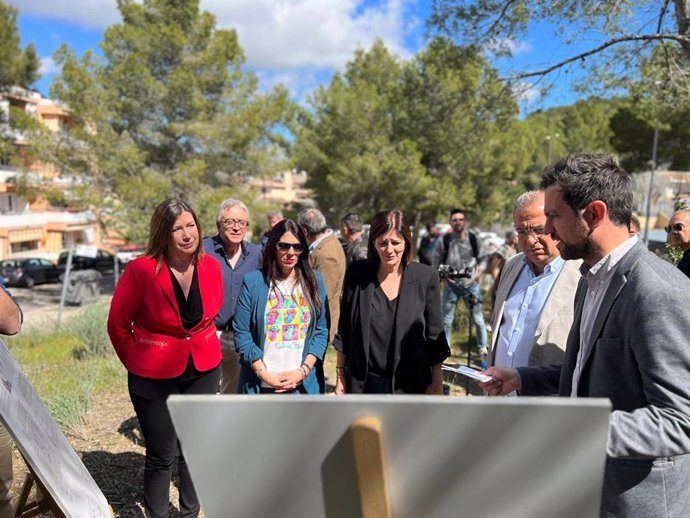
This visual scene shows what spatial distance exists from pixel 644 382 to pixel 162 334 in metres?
2.20

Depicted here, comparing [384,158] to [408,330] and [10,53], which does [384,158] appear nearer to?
[10,53]

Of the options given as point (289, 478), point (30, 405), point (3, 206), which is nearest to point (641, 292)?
point (289, 478)

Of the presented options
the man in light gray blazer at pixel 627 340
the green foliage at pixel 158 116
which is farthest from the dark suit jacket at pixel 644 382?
the green foliage at pixel 158 116

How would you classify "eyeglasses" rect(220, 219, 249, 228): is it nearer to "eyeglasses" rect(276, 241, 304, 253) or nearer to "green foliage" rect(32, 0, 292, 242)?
"eyeglasses" rect(276, 241, 304, 253)

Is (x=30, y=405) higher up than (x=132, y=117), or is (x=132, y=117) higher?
(x=132, y=117)

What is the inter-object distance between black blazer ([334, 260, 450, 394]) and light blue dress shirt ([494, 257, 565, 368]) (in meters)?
0.36

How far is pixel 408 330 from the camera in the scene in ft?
9.03

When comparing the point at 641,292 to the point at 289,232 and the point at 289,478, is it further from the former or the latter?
the point at 289,232

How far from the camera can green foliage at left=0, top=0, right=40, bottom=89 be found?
2012cm

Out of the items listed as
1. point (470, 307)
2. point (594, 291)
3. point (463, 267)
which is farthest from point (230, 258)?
point (463, 267)

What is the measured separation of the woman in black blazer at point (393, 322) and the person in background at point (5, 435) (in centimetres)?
151

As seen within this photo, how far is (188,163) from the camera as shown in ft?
54.3

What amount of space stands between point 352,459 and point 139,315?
205cm

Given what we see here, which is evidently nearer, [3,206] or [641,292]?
[641,292]
